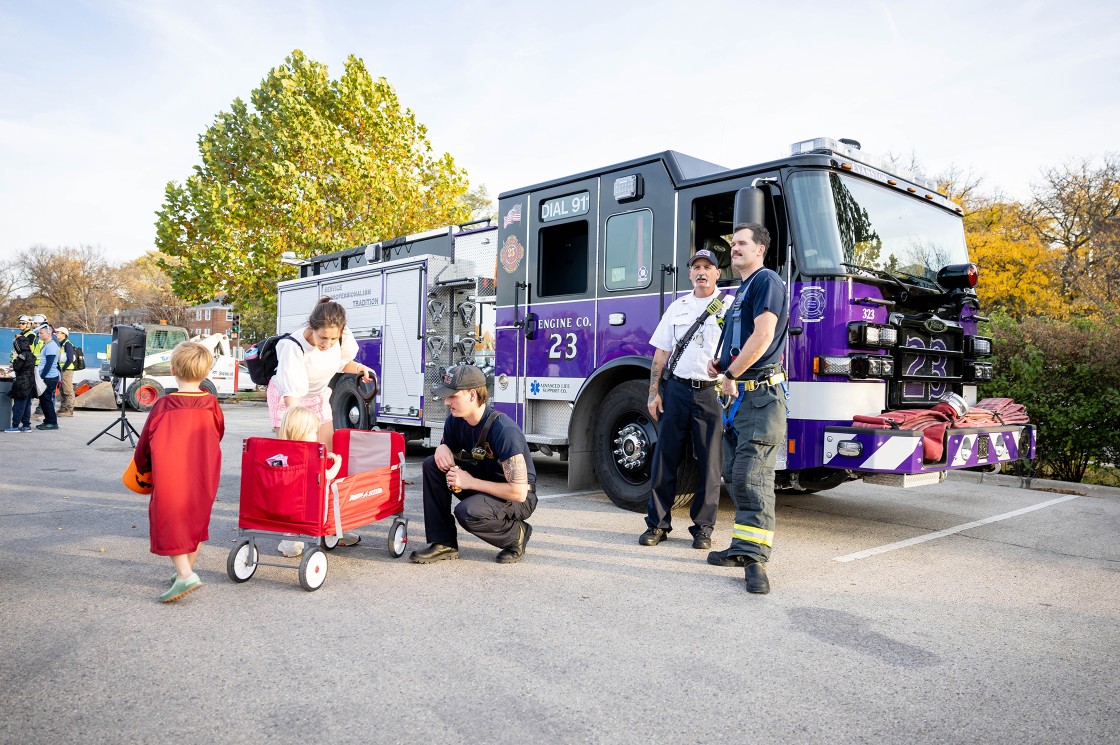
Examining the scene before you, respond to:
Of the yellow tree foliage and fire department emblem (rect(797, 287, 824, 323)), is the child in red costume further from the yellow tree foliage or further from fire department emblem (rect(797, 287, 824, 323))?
the yellow tree foliage

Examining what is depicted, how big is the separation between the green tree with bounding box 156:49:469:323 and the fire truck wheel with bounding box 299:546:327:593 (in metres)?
17.4

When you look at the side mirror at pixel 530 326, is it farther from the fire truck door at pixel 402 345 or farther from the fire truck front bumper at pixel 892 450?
the fire truck front bumper at pixel 892 450

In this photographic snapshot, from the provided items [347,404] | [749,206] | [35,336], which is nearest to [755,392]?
[749,206]

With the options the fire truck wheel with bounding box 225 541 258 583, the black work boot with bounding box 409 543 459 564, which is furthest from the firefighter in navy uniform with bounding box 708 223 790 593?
the fire truck wheel with bounding box 225 541 258 583

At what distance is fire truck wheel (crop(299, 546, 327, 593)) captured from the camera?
13.1ft

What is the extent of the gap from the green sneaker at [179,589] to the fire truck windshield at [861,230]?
4.21 meters

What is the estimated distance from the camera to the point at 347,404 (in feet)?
34.1

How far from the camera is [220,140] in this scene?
2217 centimetres

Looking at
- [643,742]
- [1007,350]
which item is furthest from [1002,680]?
[1007,350]

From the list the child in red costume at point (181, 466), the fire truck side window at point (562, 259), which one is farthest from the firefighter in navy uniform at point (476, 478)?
the fire truck side window at point (562, 259)

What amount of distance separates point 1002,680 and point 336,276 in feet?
31.2

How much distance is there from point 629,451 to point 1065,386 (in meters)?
5.34

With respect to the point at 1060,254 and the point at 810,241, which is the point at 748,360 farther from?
the point at 1060,254

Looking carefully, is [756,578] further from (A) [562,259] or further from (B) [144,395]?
(B) [144,395]
